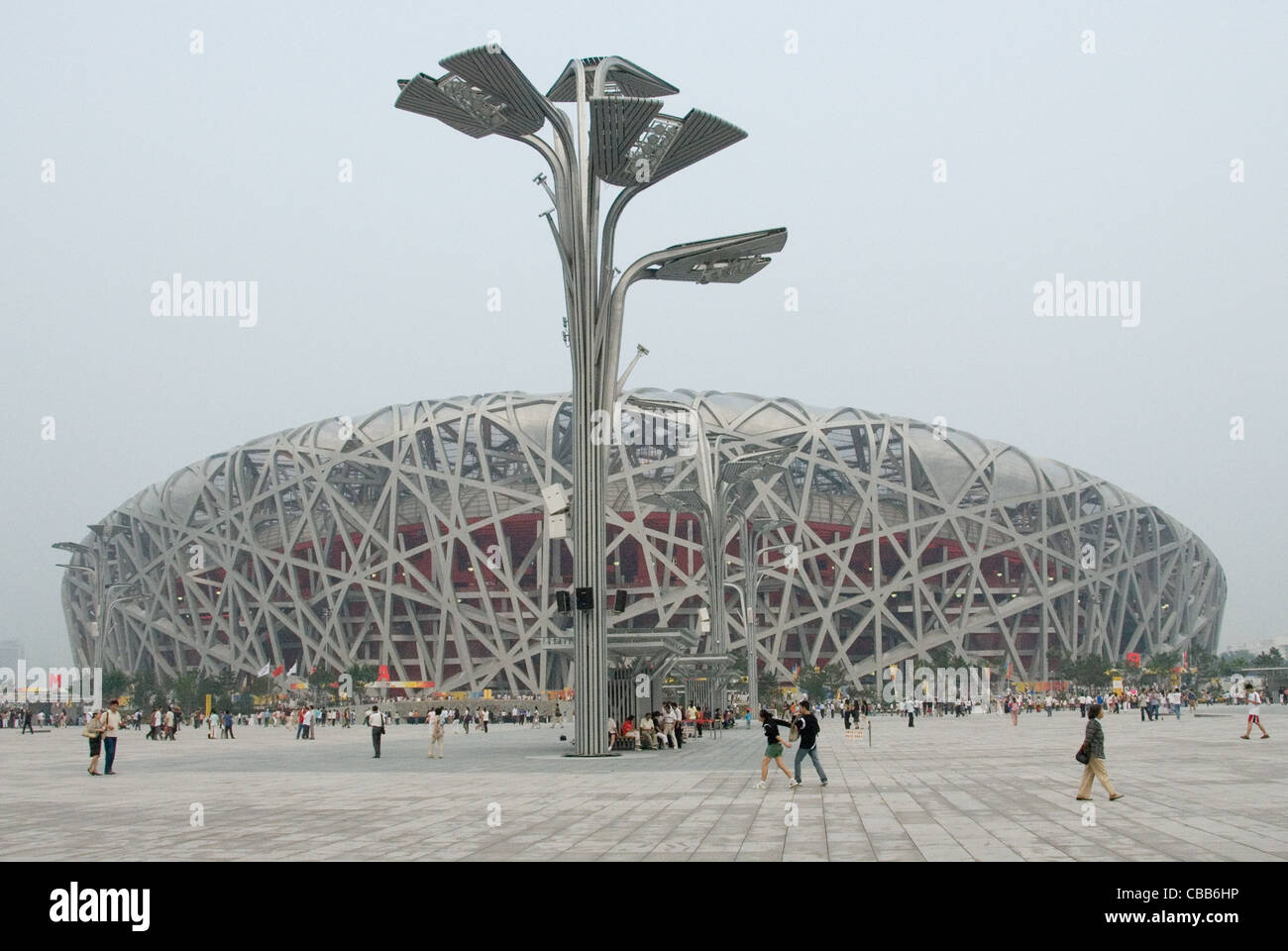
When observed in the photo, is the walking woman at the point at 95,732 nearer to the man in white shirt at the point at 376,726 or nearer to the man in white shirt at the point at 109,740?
the man in white shirt at the point at 109,740

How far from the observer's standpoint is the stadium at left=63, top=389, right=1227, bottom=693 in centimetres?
8425

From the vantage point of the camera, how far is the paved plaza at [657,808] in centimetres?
1105

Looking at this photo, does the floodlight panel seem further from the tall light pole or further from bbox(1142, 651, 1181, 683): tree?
bbox(1142, 651, 1181, 683): tree

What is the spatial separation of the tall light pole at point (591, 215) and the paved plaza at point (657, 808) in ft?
11.4

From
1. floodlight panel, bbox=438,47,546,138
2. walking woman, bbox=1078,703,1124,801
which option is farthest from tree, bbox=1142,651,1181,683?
walking woman, bbox=1078,703,1124,801

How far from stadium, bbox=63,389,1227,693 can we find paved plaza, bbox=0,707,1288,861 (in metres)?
55.7

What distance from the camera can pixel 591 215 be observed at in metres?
27.6

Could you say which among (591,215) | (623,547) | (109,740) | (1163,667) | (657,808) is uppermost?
(591,215)

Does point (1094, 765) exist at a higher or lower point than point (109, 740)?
higher

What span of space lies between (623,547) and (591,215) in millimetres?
61120

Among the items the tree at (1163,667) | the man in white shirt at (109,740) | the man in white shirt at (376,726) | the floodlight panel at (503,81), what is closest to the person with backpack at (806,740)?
the man in white shirt at (109,740)

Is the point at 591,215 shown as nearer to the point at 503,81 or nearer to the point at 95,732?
the point at 503,81

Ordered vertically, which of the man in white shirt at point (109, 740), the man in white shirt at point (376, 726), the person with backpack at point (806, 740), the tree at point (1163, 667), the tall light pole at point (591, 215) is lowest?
the tree at point (1163, 667)

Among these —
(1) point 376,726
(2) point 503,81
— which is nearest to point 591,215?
(2) point 503,81
